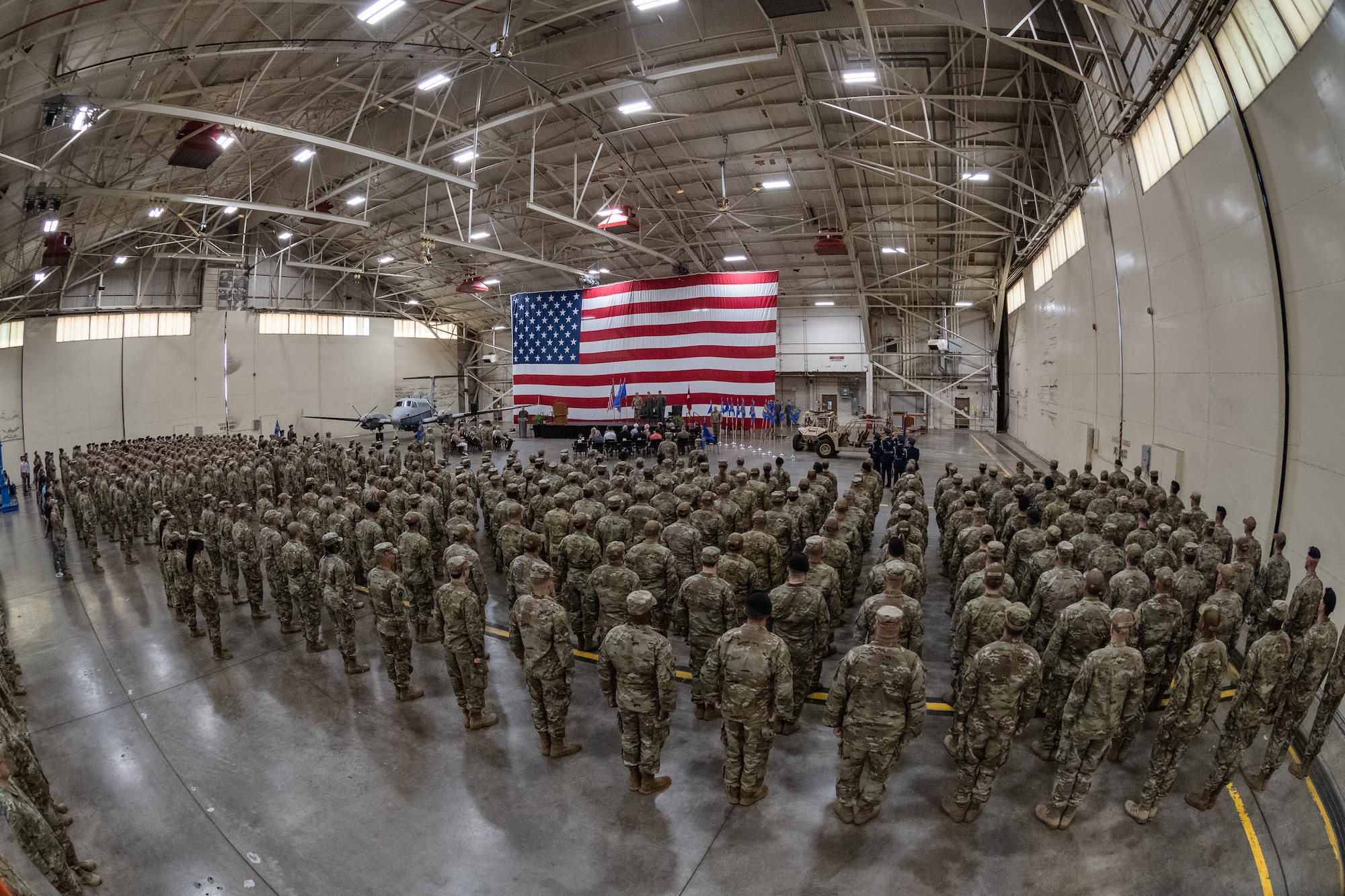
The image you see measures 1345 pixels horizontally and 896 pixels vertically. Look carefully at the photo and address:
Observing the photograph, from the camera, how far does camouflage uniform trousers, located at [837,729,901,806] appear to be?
3955mm

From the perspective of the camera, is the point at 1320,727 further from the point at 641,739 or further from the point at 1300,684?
the point at 641,739

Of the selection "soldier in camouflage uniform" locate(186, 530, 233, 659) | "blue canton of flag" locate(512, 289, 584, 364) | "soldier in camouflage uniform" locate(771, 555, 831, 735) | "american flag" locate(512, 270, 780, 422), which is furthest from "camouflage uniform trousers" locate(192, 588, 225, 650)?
"blue canton of flag" locate(512, 289, 584, 364)

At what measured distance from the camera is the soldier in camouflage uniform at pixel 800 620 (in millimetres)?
4875

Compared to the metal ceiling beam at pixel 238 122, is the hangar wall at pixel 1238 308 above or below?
below

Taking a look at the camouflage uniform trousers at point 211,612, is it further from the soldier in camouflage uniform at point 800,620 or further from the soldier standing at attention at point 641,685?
the soldier in camouflage uniform at point 800,620

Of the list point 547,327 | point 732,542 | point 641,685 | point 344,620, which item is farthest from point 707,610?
point 547,327

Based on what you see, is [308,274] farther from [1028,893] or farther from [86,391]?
[1028,893]

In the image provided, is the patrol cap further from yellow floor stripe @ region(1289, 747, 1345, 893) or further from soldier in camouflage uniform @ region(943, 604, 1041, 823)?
yellow floor stripe @ region(1289, 747, 1345, 893)

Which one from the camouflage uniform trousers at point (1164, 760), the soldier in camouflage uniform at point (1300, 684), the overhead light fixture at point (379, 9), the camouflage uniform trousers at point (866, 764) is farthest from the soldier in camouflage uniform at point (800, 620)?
the overhead light fixture at point (379, 9)

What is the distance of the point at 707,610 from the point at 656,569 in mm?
817

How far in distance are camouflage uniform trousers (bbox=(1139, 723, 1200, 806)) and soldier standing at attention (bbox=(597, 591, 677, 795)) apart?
2922 mm

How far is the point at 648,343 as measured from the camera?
26547 millimetres

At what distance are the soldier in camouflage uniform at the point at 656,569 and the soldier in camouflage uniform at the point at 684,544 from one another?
0.76 m

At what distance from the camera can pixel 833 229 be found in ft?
68.7
